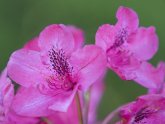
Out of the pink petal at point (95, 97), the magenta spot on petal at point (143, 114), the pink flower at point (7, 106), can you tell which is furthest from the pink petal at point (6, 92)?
the pink petal at point (95, 97)

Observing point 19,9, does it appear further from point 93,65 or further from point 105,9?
point 93,65

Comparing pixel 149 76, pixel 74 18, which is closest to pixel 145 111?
pixel 149 76

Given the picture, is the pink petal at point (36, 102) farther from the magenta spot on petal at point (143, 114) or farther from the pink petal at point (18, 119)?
the magenta spot on petal at point (143, 114)

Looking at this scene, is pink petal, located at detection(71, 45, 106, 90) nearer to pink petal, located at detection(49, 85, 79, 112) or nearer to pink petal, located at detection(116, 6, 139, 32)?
pink petal, located at detection(49, 85, 79, 112)

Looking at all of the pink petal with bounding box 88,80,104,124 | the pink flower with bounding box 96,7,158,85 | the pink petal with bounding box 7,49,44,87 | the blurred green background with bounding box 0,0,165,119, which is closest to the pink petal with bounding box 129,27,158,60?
the pink flower with bounding box 96,7,158,85

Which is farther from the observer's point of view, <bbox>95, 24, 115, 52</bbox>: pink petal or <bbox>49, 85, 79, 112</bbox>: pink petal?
<bbox>95, 24, 115, 52</bbox>: pink petal

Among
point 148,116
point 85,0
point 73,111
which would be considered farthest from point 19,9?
point 148,116

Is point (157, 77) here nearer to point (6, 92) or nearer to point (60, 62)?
point (60, 62)
